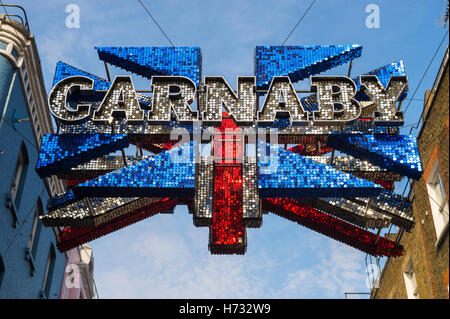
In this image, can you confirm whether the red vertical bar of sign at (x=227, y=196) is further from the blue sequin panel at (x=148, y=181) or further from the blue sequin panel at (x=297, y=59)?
the blue sequin panel at (x=297, y=59)

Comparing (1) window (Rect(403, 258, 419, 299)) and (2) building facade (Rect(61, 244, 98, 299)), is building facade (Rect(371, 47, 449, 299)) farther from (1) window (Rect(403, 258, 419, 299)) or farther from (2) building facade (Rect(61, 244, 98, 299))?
(2) building facade (Rect(61, 244, 98, 299))

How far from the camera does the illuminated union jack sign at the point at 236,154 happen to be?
10906 mm

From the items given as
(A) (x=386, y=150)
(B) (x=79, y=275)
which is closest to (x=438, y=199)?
(A) (x=386, y=150)

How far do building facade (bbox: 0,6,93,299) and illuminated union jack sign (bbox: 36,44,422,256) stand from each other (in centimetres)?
261

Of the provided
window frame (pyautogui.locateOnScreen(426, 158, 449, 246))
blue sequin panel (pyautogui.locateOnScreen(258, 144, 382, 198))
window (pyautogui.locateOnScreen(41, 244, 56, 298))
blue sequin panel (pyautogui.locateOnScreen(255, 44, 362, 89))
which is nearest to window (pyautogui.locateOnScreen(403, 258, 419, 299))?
window frame (pyautogui.locateOnScreen(426, 158, 449, 246))

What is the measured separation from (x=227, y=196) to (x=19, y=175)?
24.2ft

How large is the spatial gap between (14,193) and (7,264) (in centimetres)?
197

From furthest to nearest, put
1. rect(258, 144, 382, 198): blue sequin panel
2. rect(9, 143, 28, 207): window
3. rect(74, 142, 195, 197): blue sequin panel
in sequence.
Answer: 1. rect(9, 143, 28, 207): window
2. rect(74, 142, 195, 197): blue sequin panel
3. rect(258, 144, 382, 198): blue sequin panel

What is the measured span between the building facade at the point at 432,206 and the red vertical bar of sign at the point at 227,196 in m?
4.15

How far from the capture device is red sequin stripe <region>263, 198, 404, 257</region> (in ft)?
39.3

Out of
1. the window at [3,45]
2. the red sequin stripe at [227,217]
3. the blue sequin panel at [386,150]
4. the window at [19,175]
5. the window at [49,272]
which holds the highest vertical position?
the window at [3,45]

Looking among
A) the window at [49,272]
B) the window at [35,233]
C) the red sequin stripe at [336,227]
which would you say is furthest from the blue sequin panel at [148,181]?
the window at [49,272]

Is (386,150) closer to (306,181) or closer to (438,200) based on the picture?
(306,181)

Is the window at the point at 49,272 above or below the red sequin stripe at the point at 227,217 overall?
above
